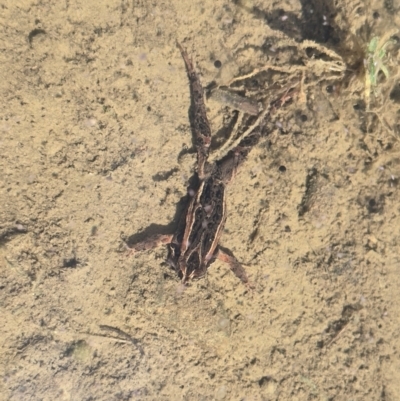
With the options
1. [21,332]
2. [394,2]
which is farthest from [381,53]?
[21,332]

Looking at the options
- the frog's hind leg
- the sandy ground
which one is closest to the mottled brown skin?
the frog's hind leg

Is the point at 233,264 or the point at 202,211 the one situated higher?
the point at 202,211

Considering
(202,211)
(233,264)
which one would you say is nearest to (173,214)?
(202,211)

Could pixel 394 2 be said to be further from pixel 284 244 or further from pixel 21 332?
pixel 21 332

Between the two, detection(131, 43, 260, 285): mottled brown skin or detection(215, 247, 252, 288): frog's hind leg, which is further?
detection(215, 247, 252, 288): frog's hind leg

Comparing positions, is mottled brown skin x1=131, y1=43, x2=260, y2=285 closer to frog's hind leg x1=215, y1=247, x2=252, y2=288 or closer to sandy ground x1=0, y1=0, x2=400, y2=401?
frog's hind leg x1=215, y1=247, x2=252, y2=288

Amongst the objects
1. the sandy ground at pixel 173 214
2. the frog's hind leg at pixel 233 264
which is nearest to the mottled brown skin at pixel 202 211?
the frog's hind leg at pixel 233 264

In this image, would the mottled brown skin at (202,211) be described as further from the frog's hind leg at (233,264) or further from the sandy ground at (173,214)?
the sandy ground at (173,214)

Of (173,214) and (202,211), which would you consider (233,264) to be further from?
(173,214)
